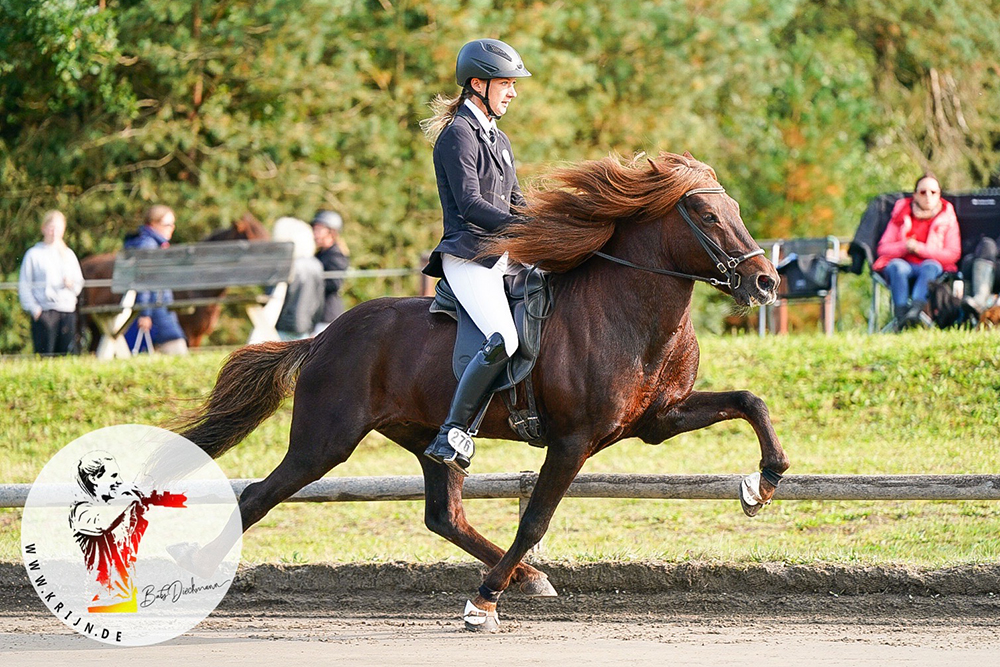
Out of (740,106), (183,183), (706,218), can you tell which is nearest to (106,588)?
(706,218)

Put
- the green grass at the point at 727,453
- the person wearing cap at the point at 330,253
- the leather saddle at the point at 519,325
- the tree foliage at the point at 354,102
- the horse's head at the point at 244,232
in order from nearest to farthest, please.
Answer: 1. the leather saddle at the point at 519,325
2. the green grass at the point at 727,453
3. the person wearing cap at the point at 330,253
4. the horse's head at the point at 244,232
5. the tree foliage at the point at 354,102

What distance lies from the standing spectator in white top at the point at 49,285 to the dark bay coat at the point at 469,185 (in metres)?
7.60

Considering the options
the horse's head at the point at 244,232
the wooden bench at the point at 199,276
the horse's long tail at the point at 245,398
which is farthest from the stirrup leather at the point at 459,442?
the horse's head at the point at 244,232

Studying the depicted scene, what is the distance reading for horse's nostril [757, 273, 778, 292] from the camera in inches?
230

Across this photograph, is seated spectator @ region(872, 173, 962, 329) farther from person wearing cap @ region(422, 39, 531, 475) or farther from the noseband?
person wearing cap @ region(422, 39, 531, 475)

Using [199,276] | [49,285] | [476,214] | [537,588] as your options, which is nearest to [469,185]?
[476,214]

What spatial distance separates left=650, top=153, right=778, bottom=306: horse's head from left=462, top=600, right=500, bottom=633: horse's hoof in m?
1.90

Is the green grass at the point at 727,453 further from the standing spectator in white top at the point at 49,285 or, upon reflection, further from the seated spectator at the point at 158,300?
the seated spectator at the point at 158,300

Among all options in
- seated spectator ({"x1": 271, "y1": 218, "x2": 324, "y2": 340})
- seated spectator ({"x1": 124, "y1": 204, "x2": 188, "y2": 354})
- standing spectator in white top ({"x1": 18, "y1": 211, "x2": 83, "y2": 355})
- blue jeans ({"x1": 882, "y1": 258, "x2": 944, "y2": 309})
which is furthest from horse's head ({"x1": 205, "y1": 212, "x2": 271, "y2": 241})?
blue jeans ({"x1": 882, "y1": 258, "x2": 944, "y2": 309})

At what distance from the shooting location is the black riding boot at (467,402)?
6.06 metres

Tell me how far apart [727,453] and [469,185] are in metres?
4.82

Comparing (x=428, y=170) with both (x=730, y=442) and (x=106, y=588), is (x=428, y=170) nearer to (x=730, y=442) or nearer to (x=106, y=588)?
(x=730, y=442)

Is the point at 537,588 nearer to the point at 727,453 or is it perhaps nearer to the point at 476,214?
the point at 476,214

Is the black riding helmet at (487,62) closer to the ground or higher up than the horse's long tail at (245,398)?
higher up
